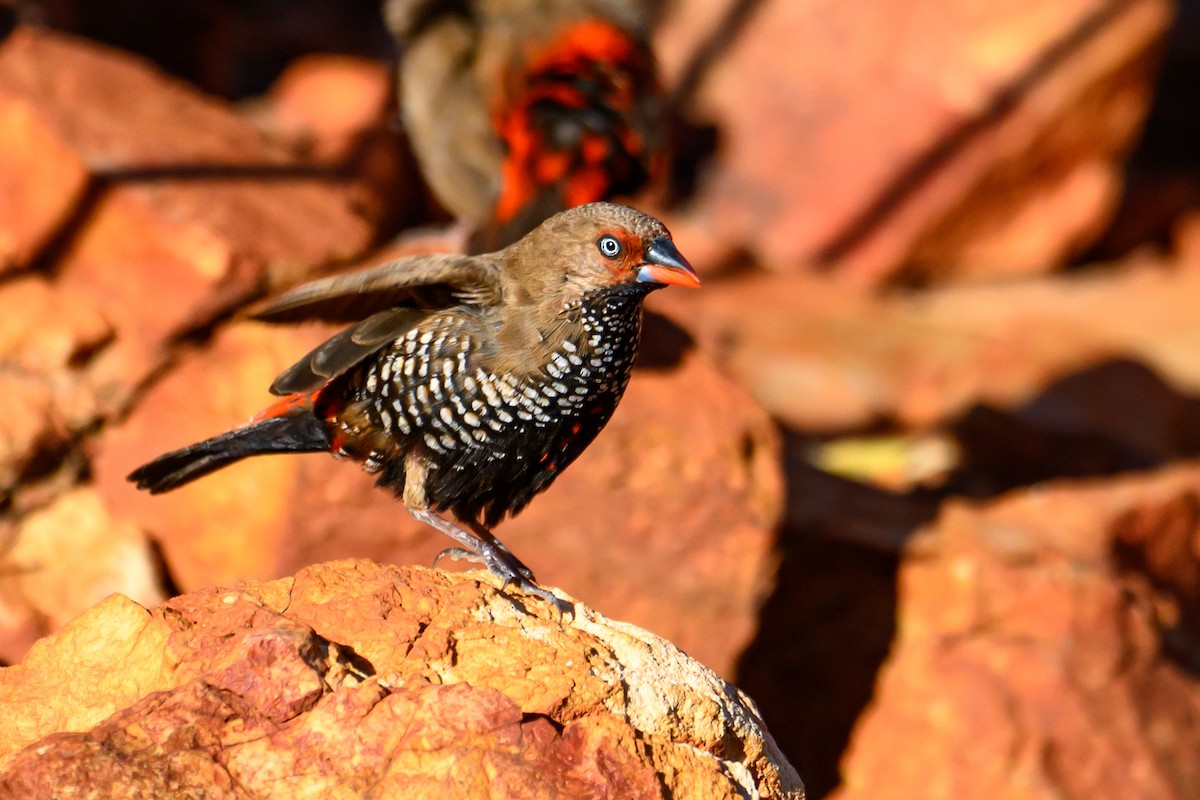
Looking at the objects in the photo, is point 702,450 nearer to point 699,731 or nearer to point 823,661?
point 823,661

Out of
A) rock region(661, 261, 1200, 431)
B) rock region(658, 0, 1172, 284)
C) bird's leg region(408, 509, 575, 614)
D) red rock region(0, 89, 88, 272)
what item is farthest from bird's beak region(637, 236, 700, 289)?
rock region(658, 0, 1172, 284)

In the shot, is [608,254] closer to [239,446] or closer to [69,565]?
[239,446]

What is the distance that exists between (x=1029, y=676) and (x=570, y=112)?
8.27 ft

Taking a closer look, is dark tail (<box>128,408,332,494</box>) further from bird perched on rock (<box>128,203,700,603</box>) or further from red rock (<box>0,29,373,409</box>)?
red rock (<box>0,29,373,409</box>)

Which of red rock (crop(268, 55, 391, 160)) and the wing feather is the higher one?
the wing feather

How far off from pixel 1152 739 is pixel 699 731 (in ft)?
8.26

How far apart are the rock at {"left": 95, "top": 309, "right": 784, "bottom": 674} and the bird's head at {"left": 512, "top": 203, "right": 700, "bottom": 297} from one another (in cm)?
138

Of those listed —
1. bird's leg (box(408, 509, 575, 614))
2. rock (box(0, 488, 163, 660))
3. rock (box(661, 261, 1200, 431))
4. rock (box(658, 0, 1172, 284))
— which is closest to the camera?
bird's leg (box(408, 509, 575, 614))

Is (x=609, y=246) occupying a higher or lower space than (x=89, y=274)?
higher

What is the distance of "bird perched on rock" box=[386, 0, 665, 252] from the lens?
487 centimetres

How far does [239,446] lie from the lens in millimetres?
3732

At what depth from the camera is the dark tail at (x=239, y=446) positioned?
12.2 feet

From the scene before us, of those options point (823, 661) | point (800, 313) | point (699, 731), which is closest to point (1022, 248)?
point (800, 313)

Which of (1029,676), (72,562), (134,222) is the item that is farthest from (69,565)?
(1029,676)
